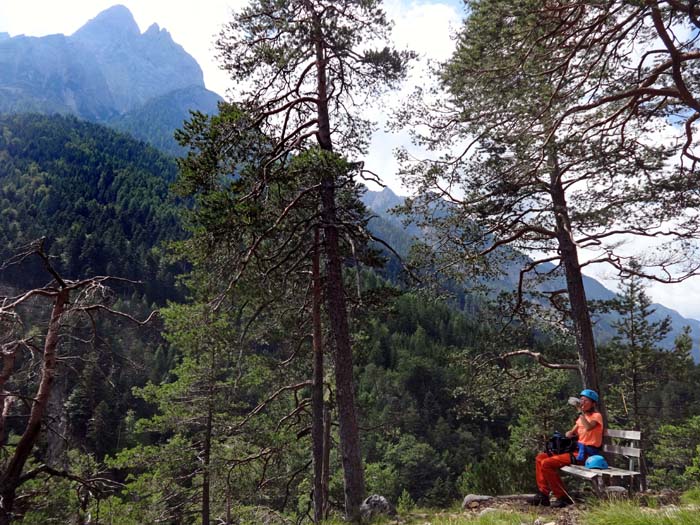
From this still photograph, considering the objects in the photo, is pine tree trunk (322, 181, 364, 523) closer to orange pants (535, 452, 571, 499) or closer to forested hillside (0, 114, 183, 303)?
orange pants (535, 452, 571, 499)

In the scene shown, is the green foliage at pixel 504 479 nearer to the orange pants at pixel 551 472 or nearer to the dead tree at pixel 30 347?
the orange pants at pixel 551 472

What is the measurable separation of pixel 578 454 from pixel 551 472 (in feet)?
1.32

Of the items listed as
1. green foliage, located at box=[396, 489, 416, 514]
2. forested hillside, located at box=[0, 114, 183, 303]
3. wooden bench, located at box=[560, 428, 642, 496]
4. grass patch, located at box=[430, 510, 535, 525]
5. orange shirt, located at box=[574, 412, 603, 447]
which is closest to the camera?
grass patch, located at box=[430, 510, 535, 525]

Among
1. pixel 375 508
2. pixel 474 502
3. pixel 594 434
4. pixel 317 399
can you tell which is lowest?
pixel 474 502

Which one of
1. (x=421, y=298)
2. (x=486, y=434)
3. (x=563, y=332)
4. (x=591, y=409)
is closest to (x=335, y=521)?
(x=591, y=409)

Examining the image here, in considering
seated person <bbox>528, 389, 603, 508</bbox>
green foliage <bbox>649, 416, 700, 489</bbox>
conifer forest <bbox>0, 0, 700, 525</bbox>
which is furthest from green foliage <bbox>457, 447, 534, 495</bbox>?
green foliage <bbox>649, 416, 700, 489</bbox>

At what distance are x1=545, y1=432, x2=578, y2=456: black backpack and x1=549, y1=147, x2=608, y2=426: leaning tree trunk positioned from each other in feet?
11.7

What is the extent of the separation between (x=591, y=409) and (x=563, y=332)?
165 inches

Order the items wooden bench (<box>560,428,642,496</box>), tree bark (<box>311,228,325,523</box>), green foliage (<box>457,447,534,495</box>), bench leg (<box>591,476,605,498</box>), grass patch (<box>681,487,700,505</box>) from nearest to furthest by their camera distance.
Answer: wooden bench (<box>560,428,642,496</box>)
bench leg (<box>591,476,605,498</box>)
grass patch (<box>681,487,700,505</box>)
tree bark (<box>311,228,325,523</box>)
green foliage (<box>457,447,534,495</box>)

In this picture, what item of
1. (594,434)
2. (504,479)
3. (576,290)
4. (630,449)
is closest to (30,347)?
(594,434)

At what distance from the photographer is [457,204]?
891cm

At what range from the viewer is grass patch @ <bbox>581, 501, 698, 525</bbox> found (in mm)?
3156

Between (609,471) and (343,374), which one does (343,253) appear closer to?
(343,374)

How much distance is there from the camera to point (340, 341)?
681 cm
